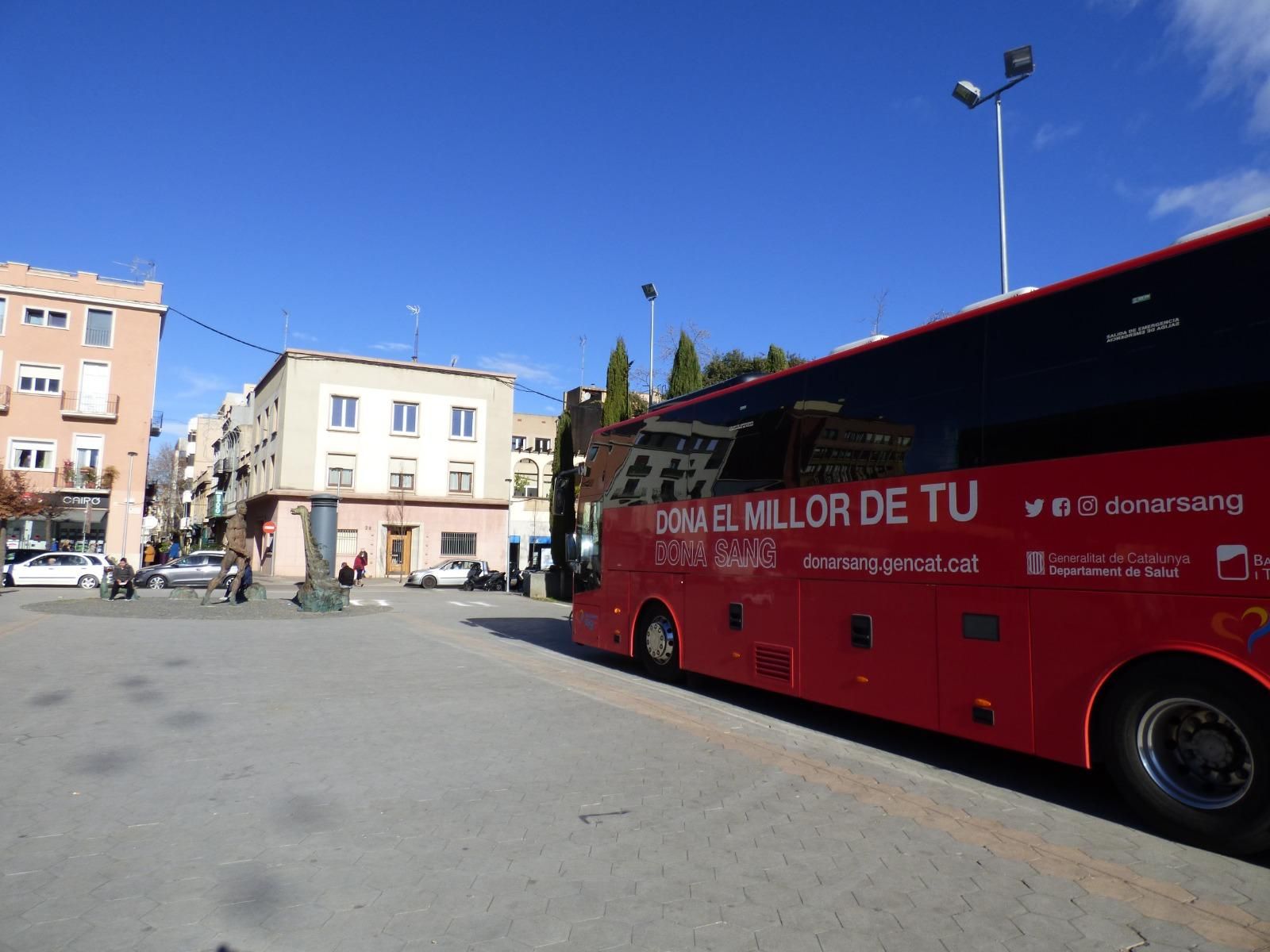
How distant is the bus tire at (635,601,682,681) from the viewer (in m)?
10.6

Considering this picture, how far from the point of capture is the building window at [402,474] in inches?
1817

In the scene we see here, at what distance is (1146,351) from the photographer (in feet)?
17.2

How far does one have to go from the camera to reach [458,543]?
47.3 m

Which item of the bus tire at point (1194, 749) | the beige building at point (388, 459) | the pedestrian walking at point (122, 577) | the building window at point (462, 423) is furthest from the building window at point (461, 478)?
the bus tire at point (1194, 749)

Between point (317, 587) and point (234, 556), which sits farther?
point (234, 556)

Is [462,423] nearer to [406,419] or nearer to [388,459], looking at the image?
[406,419]

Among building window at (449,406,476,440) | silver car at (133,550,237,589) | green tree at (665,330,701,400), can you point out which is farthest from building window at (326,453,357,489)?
green tree at (665,330,701,400)

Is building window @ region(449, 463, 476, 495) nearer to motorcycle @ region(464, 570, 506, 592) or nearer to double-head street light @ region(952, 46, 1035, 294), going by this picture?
motorcycle @ region(464, 570, 506, 592)

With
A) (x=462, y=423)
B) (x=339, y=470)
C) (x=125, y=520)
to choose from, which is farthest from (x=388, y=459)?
(x=125, y=520)

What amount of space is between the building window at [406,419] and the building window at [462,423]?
1.92 meters

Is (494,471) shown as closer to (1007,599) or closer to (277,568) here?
(277,568)

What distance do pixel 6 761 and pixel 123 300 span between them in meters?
42.5

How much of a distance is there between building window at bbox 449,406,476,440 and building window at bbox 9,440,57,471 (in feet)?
62.2

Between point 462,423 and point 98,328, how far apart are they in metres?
18.3
